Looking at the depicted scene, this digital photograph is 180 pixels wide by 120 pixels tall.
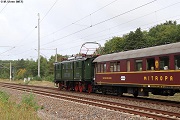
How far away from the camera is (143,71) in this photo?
60.3 feet

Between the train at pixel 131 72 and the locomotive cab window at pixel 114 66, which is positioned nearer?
the train at pixel 131 72

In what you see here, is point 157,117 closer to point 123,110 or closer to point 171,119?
point 171,119

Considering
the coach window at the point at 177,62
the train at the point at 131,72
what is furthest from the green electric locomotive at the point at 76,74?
the coach window at the point at 177,62

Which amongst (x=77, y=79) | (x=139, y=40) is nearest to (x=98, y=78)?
(x=77, y=79)

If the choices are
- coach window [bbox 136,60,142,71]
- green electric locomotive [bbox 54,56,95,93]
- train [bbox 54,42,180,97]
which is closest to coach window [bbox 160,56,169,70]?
train [bbox 54,42,180,97]

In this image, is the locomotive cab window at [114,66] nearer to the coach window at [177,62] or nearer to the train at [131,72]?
the train at [131,72]

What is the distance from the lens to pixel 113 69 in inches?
880

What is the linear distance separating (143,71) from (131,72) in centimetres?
141

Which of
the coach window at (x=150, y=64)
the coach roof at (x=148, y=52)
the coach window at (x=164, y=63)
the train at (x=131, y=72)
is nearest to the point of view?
the coach roof at (x=148, y=52)

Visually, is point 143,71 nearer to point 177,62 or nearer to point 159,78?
point 159,78

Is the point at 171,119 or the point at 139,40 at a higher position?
the point at 139,40

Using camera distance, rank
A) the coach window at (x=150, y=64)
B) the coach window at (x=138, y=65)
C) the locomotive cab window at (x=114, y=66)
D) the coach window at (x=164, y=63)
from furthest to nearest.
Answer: the locomotive cab window at (x=114, y=66)
the coach window at (x=138, y=65)
the coach window at (x=150, y=64)
the coach window at (x=164, y=63)

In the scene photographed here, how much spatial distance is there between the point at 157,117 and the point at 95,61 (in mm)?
14270

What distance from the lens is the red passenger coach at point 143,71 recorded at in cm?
1593
